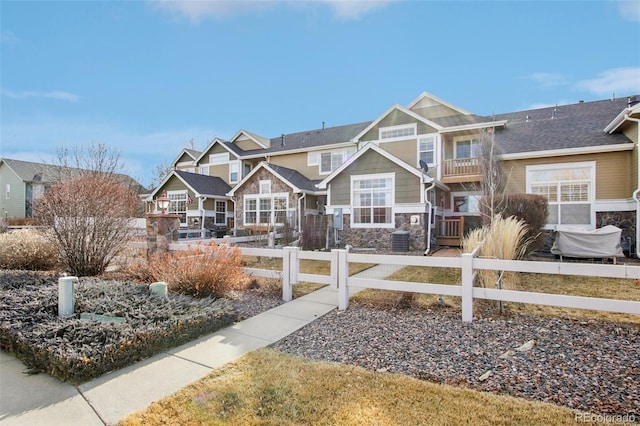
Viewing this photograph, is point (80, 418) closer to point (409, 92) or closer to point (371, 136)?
point (371, 136)

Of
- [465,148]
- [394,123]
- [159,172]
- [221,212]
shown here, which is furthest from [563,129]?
[159,172]

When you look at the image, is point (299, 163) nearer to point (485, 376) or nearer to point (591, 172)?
point (591, 172)

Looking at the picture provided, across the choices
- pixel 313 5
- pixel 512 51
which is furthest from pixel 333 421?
pixel 512 51

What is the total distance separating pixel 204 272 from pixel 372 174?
10717 millimetres

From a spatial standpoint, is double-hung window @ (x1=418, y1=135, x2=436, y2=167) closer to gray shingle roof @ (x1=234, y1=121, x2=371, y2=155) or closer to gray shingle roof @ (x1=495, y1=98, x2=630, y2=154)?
gray shingle roof @ (x1=495, y1=98, x2=630, y2=154)

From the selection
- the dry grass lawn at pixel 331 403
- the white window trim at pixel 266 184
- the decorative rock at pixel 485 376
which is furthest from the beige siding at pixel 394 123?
the dry grass lawn at pixel 331 403

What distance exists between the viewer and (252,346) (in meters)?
4.23

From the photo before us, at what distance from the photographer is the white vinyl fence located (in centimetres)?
444

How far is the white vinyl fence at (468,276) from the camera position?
4.44 metres

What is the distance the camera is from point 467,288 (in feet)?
16.6

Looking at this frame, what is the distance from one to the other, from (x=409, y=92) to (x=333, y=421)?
20.6 metres

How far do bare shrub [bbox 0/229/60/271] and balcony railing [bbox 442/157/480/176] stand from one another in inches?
648

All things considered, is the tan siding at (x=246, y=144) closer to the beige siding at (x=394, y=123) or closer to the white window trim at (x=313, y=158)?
the white window trim at (x=313, y=158)

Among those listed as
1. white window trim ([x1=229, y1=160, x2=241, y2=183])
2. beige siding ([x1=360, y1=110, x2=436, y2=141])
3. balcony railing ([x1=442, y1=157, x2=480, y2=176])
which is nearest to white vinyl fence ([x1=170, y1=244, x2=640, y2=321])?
balcony railing ([x1=442, y1=157, x2=480, y2=176])
